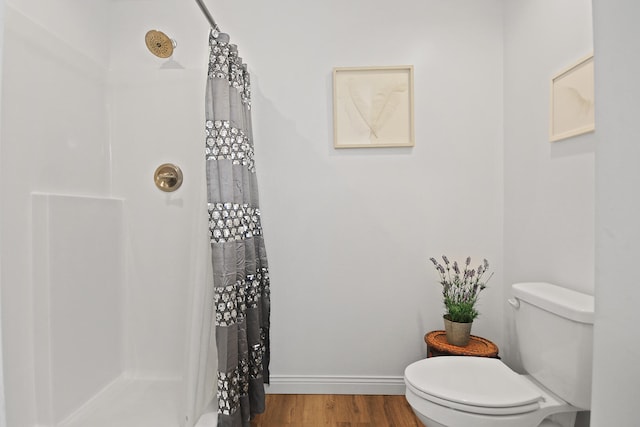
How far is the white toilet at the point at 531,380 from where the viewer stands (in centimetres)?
121

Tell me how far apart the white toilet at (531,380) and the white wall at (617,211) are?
3.47 feet

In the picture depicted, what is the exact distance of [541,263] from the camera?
1.67 meters

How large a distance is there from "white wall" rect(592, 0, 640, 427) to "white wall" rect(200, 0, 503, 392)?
1737 millimetres

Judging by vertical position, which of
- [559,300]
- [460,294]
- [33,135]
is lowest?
[460,294]

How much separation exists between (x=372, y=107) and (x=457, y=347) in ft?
4.59

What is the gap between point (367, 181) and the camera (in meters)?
2.06

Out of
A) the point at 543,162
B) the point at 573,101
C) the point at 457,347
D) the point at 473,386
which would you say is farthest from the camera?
the point at 457,347

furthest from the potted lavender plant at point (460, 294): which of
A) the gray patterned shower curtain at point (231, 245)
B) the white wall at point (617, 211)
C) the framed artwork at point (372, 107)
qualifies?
the white wall at point (617, 211)

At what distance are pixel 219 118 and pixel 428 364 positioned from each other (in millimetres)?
1351

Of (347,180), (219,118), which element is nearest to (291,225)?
(347,180)

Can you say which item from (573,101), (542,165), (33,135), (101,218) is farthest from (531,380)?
(33,135)

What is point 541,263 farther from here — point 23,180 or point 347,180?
point 23,180

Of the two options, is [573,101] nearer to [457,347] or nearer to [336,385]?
[457,347]

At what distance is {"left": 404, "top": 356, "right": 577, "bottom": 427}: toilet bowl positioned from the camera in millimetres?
1219
